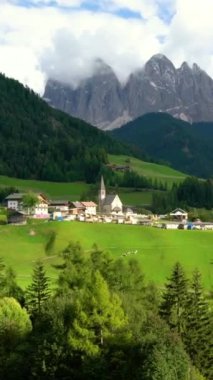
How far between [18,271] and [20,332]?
53712 mm

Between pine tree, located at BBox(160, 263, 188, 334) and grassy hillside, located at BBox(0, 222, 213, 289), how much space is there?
3873cm

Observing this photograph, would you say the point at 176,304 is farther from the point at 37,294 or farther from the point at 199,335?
the point at 37,294

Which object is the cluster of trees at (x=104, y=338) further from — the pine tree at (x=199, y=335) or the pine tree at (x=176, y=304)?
the pine tree at (x=176, y=304)

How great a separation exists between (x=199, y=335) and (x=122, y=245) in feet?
244

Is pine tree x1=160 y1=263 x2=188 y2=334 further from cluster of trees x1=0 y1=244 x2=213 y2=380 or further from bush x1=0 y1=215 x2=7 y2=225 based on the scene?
bush x1=0 y1=215 x2=7 y2=225

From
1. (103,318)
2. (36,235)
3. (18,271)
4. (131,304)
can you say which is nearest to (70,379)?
(103,318)

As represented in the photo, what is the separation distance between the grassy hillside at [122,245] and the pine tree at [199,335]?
142 ft

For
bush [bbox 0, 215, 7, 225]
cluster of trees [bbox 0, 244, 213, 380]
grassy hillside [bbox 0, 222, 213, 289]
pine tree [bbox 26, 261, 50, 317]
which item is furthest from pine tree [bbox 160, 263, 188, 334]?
bush [bbox 0, 215, 7, 225]

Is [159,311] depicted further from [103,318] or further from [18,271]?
[18,271]

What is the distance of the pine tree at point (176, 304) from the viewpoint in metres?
74.8

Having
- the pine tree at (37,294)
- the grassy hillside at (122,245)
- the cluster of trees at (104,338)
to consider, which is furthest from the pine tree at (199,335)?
the grassy hillside at (122,245)

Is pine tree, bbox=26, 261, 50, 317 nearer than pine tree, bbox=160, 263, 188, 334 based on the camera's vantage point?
No

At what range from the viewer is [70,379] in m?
62.5

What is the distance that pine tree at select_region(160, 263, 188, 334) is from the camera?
245ft
